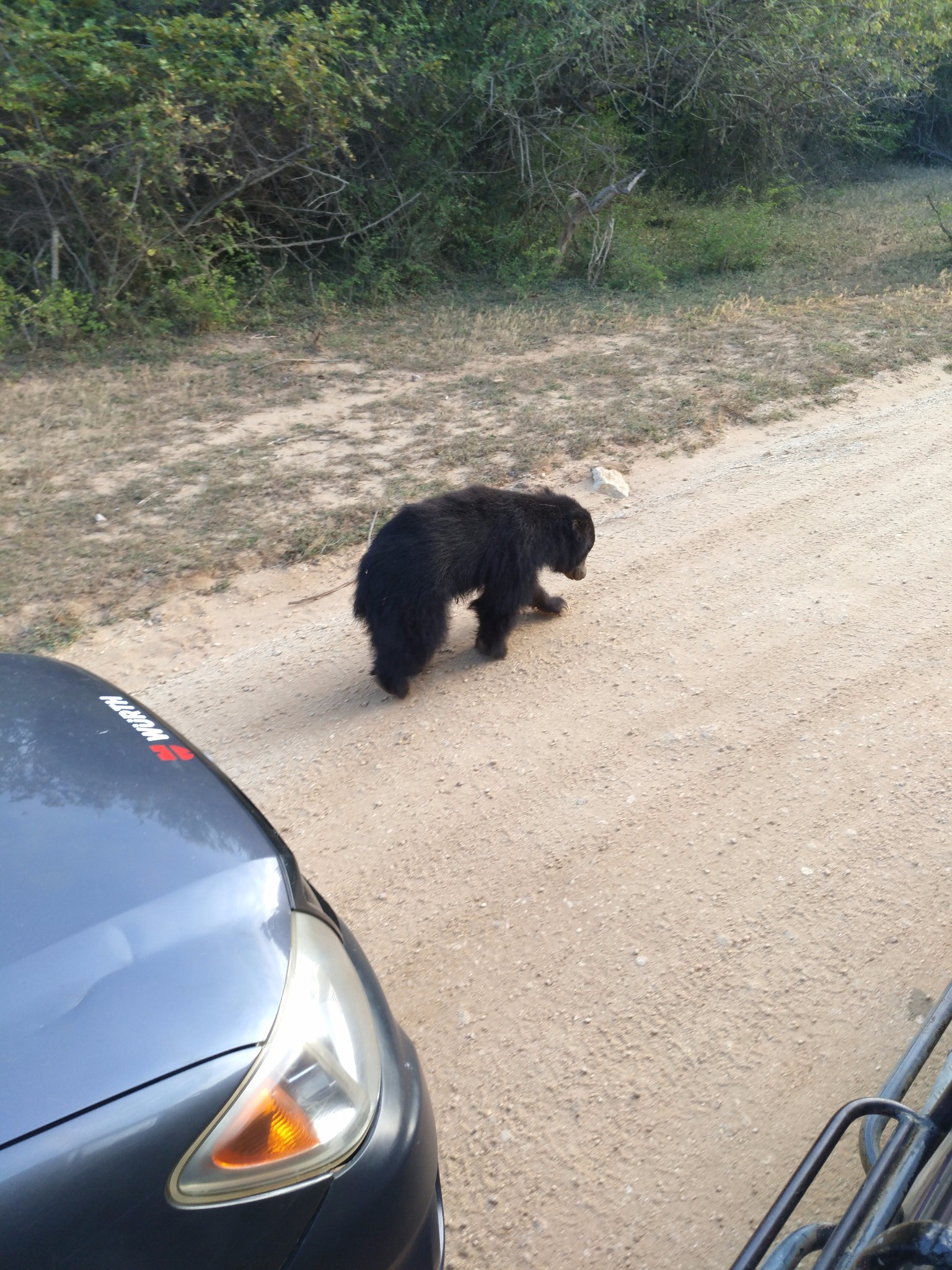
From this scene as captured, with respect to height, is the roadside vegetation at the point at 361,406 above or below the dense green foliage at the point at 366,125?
below

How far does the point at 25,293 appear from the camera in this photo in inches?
432

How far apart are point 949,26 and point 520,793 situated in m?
16.6

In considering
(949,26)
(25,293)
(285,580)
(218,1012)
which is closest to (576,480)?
(285,580)

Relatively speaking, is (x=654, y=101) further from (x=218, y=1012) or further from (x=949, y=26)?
(x=218, y=1012)

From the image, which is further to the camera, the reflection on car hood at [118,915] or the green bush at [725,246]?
the green bush at [725,246]

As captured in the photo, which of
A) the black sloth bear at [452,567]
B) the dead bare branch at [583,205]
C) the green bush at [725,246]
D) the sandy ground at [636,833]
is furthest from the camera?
the green bush at [725,246]

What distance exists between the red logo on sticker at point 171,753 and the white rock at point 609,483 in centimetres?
505

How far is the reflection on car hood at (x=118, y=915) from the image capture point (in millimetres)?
1596

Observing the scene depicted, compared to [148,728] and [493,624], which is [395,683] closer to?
[493,624]

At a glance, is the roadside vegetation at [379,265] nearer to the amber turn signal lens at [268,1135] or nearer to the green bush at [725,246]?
the green bush at [725,246]

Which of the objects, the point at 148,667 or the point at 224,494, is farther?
the point at 224,494

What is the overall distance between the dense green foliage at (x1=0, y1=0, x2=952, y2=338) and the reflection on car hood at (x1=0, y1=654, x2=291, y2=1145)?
9.41 meters

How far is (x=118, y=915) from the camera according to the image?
184cm

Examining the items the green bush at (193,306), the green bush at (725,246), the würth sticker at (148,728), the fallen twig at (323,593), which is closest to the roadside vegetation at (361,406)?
the green bush at (193,306)
